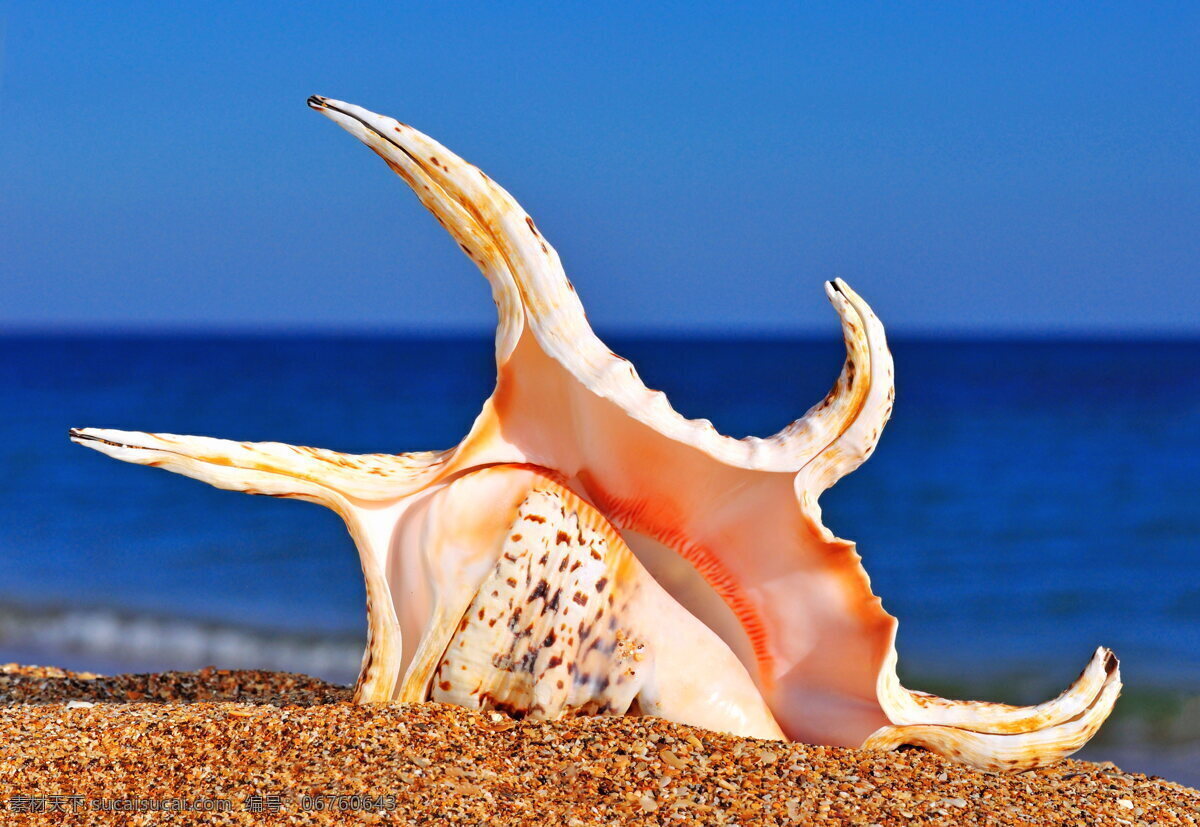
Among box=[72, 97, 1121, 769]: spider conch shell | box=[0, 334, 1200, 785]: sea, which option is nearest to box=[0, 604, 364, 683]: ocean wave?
box=[0, 334, 1200, 785]: sea

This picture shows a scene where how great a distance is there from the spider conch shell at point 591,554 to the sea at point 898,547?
117 centimetres

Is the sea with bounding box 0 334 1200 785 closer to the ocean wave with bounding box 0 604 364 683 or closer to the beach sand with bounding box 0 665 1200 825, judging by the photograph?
the ocean wave with bounding box 0 604 364 683

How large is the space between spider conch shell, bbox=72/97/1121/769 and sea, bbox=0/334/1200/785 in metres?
1.17

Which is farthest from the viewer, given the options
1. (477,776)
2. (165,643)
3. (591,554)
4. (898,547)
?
(898,547)

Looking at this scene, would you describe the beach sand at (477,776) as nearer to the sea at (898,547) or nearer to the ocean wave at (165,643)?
the sea at (898,547)

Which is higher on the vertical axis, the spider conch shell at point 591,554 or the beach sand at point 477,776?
the spider conch shell at point 591,554

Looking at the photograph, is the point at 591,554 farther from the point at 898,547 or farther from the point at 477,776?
the point at 898,547

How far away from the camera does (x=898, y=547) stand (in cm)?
988

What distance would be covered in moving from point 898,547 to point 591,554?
7.61 metres

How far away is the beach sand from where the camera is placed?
2.16 meters

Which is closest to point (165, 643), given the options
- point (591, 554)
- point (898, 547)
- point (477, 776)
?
point (591, 554)

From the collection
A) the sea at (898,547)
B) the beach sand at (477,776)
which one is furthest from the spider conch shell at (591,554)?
the sea at (898,547)

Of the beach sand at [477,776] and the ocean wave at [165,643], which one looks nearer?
the beach sand at [477,776]

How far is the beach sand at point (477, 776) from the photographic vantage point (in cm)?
216
